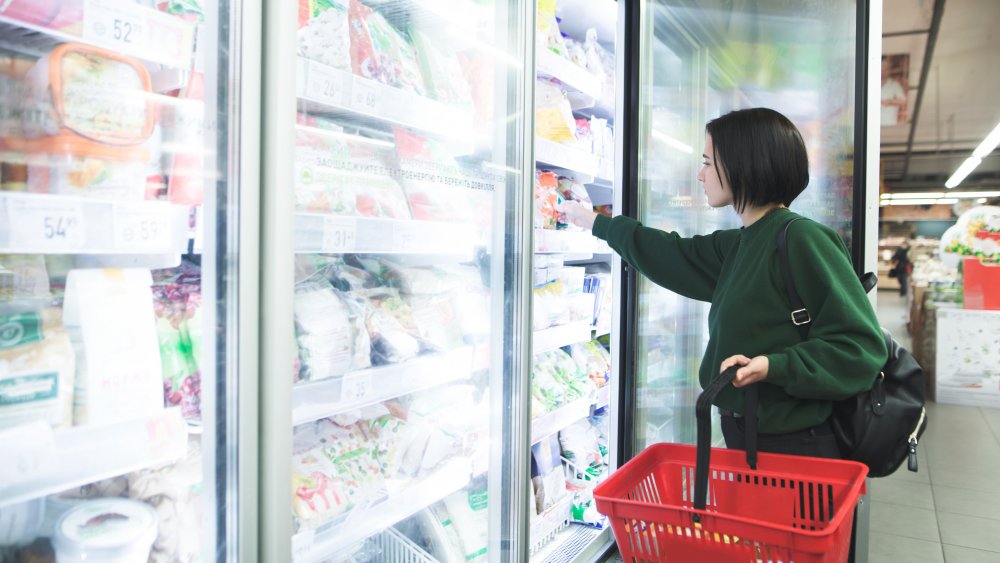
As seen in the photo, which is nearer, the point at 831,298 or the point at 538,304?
the point at 831,298

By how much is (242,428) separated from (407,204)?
2.48 ft

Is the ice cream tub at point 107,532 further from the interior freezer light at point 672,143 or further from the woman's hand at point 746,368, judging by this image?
the interior freezer light at point 672,143

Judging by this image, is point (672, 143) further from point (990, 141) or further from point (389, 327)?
point (990, 141)

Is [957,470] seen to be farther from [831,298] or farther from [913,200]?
[913,200]

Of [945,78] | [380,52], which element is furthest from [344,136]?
[945,78]

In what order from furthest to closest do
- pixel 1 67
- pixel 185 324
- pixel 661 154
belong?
pixel 661 154, pixel 185 324, pixel 1 67

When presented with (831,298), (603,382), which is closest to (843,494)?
(831,298)

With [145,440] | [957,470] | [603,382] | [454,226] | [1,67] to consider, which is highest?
[1,67]

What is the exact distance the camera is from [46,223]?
2.92 ft

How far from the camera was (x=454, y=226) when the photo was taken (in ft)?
5.26

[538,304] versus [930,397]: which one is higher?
[538,304]

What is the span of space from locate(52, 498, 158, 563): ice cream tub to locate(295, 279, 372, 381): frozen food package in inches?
14.7

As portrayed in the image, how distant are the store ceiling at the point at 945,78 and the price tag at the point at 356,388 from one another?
656 centimetres

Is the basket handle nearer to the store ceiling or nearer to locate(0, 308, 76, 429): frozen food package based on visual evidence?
locate(0, 308, 76, 429): frozen food package
